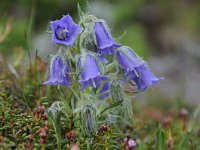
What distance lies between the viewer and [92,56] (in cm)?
295

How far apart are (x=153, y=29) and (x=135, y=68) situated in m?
7.86

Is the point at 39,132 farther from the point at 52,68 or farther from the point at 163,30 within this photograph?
the point at 163,30

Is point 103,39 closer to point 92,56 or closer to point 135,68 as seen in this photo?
point 92,56

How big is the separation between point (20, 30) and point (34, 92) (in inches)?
183

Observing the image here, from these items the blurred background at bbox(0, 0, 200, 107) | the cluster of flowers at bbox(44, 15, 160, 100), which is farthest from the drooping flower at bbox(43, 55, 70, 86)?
the blurred background at bbox(0, 0, 200, 107)

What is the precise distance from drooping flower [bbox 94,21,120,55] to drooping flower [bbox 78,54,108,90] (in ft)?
0.32

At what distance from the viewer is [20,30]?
8.16 metres

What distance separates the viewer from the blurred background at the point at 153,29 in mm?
8367

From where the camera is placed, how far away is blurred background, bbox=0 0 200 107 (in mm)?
8367

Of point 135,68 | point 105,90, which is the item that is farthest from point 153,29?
point 135,68

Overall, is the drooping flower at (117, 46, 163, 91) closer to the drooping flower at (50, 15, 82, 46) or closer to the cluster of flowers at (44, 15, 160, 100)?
the cluster of flowers at (44, 15, 160, 100)

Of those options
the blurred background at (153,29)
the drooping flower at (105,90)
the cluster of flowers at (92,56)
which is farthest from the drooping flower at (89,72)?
the blurred background at (153,29)

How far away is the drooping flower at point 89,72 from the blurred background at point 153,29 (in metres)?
4.01

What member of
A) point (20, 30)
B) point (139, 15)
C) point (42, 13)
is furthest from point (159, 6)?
point (20, 30)
